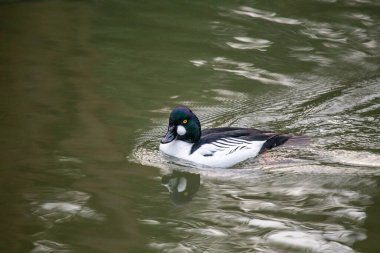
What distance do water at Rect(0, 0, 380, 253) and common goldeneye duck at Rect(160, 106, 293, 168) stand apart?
156 millimetres

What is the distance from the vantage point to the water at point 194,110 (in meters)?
8.06

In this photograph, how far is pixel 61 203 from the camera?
337 inches

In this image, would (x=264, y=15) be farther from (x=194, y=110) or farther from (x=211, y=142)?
(x=211, y=142)

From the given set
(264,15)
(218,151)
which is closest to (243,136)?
(218,151)

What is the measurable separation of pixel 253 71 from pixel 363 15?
3.68 m

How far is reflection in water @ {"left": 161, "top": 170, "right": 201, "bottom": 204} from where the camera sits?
29.7 ft

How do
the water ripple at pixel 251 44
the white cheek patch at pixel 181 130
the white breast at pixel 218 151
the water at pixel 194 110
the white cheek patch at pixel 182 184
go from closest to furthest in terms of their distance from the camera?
the water at pixel 194 110
the white cheek patch at pixel 182 184
the white breast at pixel 218 151
the white cheek patch at pixel 181 130
the water ripple at pixel 251 44

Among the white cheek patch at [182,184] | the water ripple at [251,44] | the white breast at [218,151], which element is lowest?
the white cheek patch at [182,184]

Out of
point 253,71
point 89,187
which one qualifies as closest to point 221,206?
point 89,187

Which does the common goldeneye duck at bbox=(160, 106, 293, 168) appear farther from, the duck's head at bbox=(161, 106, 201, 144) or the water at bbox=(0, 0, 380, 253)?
the water at bbox=(0, 0, 380, 253)

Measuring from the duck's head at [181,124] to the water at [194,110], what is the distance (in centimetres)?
37

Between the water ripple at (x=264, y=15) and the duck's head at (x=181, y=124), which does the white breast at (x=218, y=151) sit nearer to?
the duck's head at (x=181, y=124)

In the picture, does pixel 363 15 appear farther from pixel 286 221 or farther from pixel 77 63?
pixel 286 221

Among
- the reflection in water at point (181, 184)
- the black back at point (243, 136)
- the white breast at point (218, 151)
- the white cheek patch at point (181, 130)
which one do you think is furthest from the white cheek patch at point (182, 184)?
the white cheek patch at point (181, 130)
